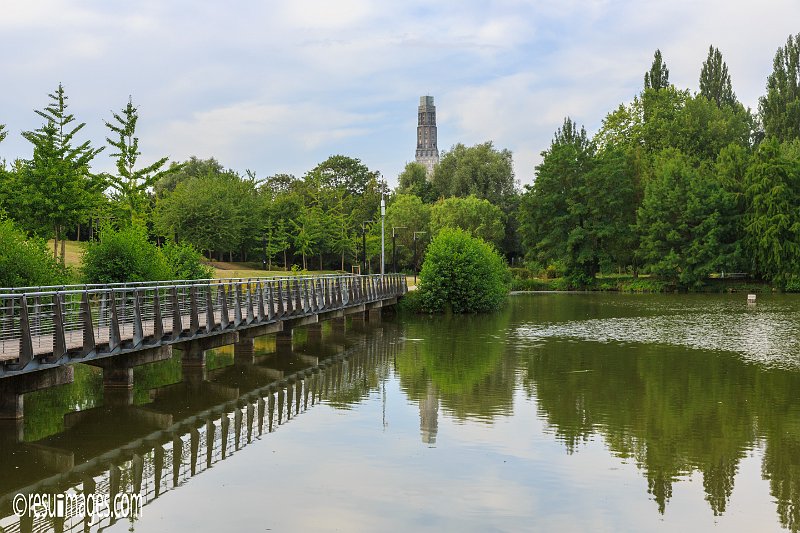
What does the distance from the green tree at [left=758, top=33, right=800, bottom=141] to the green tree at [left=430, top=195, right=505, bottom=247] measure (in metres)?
26.0

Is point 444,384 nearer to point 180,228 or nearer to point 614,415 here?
point 614,415

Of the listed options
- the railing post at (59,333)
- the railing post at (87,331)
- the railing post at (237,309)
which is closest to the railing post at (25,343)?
the railing post at (59,333)

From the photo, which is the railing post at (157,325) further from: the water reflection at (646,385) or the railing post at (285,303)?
the railing post at (285,303)

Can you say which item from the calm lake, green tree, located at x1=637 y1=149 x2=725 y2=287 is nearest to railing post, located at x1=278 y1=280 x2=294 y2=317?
the calm lake

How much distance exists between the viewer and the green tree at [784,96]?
277 ft

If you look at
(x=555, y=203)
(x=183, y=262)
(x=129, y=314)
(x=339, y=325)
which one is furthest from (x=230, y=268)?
(x=129, y=314)

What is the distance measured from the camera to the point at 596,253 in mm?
80312

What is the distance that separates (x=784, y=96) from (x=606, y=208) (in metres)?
19.9

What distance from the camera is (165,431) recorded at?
18.0 metres

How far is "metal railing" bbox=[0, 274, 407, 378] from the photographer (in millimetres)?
16734

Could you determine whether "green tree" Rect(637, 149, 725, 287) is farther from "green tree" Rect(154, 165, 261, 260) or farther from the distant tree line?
"green tree" Rect(154, 165, 261, 260)

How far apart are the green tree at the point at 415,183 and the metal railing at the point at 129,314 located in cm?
6487

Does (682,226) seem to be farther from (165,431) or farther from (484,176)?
(165,431)

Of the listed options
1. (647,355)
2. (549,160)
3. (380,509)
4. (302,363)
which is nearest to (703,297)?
(549,160)
